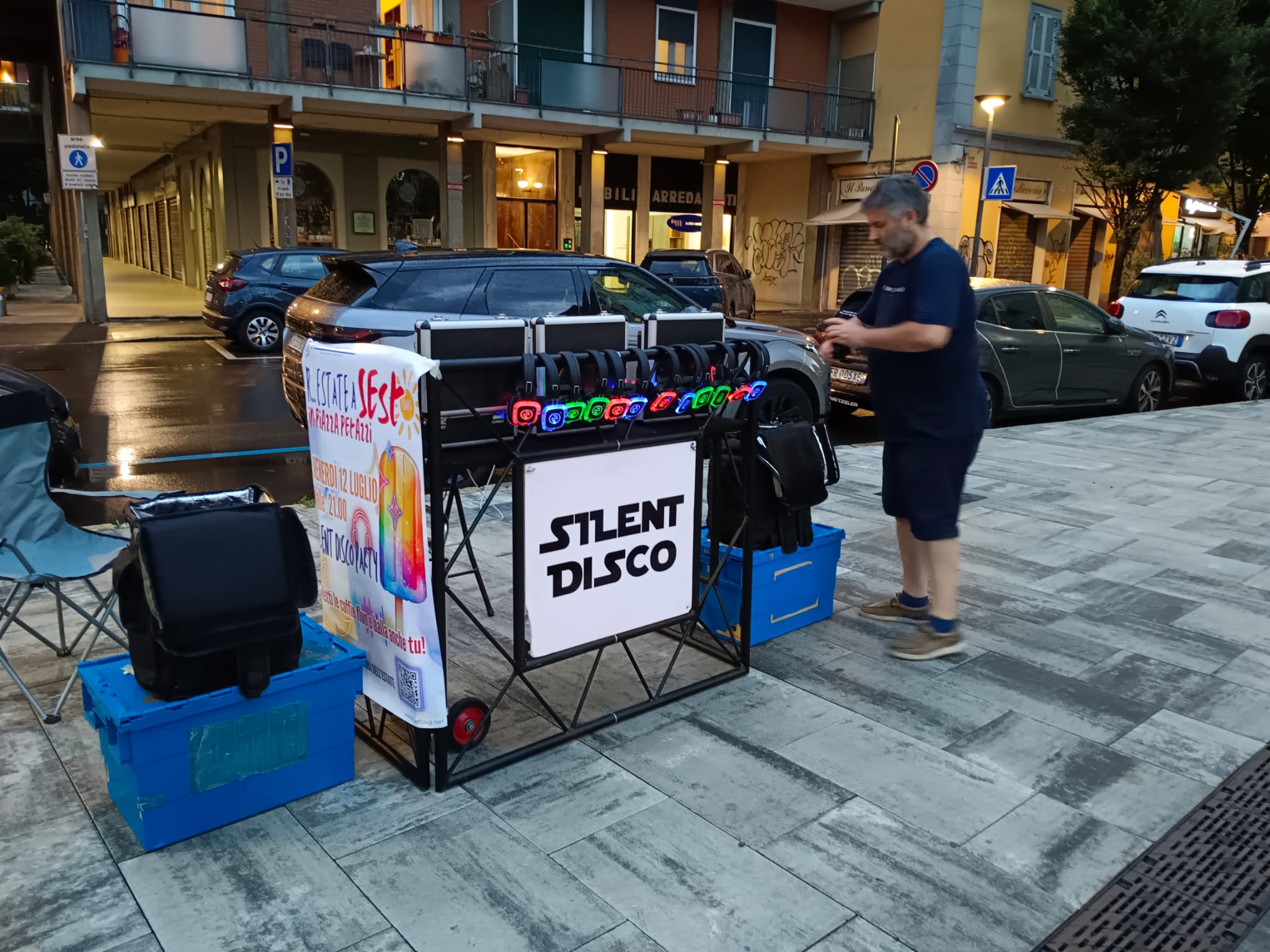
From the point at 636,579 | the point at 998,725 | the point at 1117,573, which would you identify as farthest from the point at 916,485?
the point at 1117,573

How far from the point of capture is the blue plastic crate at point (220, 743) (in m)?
2.87

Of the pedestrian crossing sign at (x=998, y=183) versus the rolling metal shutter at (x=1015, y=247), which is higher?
the pedestrian crossing sign at (x=998, y=183)

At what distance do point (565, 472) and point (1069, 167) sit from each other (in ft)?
90.3

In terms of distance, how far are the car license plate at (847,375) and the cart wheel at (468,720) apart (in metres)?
7.33

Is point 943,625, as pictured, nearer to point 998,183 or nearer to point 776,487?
point 776,487

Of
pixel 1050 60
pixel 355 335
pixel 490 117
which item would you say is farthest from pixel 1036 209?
pixel 355 335

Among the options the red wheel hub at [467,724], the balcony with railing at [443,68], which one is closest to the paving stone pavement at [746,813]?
the red wheel hub at [467,724]

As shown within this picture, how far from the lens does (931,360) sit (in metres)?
4.17

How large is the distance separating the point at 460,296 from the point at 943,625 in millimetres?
4553

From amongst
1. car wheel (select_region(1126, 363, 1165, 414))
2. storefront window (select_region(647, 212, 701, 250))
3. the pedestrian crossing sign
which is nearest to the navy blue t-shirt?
car wheel (select_region(1126, 363, 1165, 414))

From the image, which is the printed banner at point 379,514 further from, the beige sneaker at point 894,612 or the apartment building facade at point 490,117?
the apartment building facade at point 490,117

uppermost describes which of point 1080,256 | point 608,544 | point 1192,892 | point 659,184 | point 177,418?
point 659,184

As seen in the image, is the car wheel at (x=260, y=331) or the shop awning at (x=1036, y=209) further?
the shop awning at (x=1036, y=209)

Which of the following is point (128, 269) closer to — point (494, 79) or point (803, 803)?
point (494, 79)
